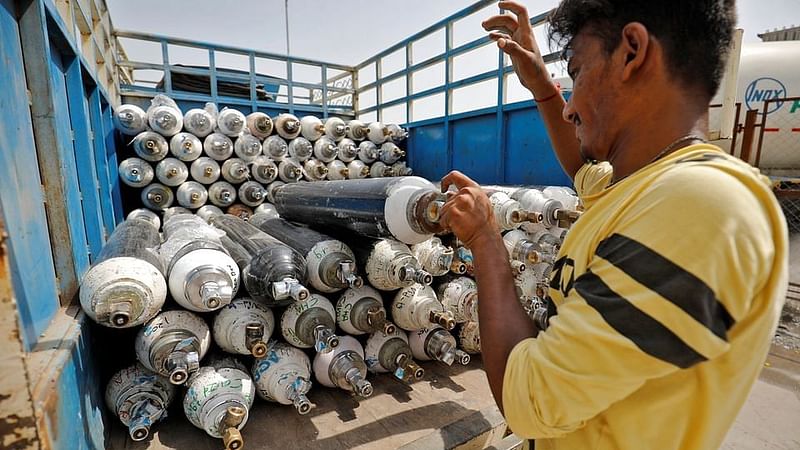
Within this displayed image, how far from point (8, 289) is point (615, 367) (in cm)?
97

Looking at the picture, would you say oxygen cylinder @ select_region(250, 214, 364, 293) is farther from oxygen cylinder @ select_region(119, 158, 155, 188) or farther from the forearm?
oxygen cylinder @ select_region(119, 158, 155, 188)

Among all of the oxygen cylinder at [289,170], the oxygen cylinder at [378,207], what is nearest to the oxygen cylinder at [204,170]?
the oxygen cylinder at [289,170]

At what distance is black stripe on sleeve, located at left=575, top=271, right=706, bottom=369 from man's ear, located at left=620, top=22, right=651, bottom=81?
1.25 feet

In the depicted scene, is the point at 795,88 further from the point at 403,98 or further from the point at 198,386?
the point at 198,386

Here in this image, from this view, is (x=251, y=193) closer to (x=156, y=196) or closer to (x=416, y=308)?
(x=156, y=196)

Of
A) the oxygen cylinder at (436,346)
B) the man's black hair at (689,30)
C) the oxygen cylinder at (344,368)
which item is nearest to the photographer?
the man's black hair at (689,30)

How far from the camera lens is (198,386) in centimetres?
152

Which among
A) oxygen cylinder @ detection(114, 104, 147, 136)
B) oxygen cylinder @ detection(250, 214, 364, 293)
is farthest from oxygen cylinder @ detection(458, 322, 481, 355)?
oxygen cylinder @ detection(114, 104, 147, 136)

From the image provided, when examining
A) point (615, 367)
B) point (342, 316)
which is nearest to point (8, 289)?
point (615, 367)

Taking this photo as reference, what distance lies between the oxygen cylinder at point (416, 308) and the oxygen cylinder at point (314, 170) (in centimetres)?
264

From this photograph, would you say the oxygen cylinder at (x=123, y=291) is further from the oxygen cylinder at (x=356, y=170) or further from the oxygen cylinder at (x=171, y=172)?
the oxygen cylinder at (x=356, y=170)

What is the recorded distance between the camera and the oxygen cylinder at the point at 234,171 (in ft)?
12.7

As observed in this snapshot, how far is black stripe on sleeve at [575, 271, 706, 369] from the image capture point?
0.49m

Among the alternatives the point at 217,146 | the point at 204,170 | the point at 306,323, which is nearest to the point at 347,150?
the point at 217,146
